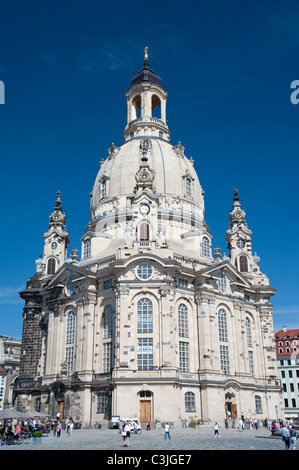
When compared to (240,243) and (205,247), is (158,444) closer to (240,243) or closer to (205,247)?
(205,247)

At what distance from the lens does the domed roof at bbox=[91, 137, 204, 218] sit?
7388 cm

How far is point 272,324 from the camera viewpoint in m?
70.2

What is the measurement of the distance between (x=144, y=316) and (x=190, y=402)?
1151 centimetres

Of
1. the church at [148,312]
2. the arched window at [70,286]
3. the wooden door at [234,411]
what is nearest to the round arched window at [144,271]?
the church at [148,312]

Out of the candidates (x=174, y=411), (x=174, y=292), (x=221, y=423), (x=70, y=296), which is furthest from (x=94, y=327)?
(x=221, y=423)

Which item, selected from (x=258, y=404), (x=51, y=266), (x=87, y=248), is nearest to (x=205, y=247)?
(x=87, y=248)

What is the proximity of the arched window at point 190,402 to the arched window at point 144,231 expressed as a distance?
63.8 ft

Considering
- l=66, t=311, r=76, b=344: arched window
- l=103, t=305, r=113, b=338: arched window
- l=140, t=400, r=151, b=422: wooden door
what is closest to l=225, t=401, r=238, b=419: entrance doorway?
l=140, t=400, r=151, b=422: wooden door

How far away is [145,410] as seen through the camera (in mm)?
51250

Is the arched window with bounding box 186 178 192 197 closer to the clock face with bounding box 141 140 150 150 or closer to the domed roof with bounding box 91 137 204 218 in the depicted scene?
the domed roof with bounding box 91 137 204 218

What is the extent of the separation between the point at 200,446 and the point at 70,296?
118ft

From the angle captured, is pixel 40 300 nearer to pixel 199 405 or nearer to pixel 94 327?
pixel 94 327

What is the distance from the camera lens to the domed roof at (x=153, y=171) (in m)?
73.9

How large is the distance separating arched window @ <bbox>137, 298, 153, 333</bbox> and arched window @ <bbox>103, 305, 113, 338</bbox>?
14.4 ft
